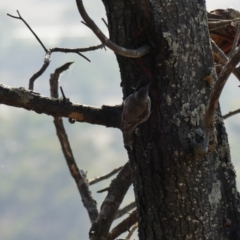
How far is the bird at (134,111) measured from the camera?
2.44m

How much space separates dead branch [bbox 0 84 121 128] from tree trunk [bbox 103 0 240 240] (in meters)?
0.15

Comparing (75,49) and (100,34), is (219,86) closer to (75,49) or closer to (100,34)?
(100,34)

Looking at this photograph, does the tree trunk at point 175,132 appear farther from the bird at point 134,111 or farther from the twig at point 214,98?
the twig at point 214,98

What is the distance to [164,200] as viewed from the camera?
96.7 inches

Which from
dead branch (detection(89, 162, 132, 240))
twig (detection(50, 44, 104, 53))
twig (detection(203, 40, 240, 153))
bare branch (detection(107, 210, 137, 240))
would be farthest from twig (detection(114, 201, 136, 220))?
twig (detection(203, 40, 240, 153))

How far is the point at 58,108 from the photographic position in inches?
104

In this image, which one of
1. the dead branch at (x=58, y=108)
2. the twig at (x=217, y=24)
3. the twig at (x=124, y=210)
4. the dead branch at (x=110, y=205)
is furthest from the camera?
the twig at (x=124, y=210)

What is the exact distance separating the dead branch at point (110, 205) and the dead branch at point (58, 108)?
2.42 ft

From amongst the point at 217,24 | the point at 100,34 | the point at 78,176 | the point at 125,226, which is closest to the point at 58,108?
the point at 100,34

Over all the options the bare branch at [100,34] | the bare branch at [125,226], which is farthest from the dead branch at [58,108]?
the bare branch at [125,226]

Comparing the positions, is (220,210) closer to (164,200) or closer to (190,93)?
(164,200)

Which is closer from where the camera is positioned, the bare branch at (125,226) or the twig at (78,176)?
the bare branch at (125,226)

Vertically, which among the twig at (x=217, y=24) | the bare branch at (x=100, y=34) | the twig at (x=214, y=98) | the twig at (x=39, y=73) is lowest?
the twig at (x=214, y=98)

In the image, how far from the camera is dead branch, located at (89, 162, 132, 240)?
3186 millimetres
